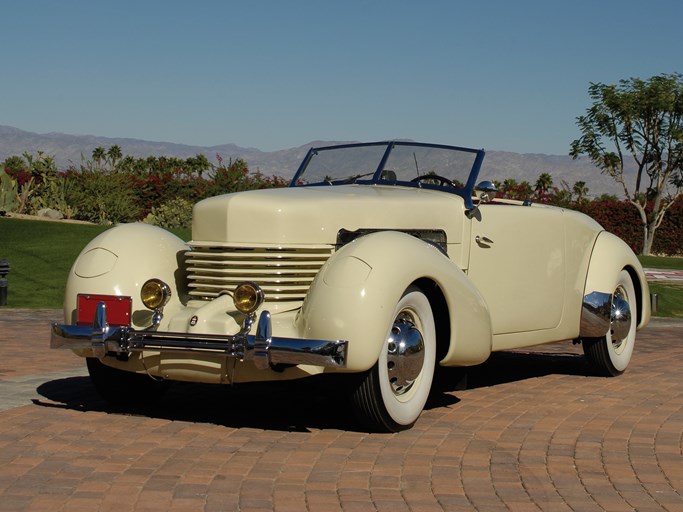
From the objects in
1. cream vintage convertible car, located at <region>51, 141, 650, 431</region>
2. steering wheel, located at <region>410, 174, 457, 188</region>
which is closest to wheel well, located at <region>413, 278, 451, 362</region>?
cream vintage convertible car, located at <region>51, 141, 650, 431</region>

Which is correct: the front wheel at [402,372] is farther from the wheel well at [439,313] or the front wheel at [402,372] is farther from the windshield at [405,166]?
the windshield at [405,166]

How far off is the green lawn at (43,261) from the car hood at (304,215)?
25.9 ft

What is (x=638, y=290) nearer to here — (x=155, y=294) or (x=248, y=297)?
(x=248, y=297)

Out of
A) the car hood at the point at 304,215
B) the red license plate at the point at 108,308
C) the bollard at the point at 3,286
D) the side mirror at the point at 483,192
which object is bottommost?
the bollard at the point at 3,286

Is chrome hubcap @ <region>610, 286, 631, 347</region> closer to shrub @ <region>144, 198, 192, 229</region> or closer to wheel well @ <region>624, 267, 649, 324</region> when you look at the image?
wheel well @ <region>624, 267, 649, 324</region>

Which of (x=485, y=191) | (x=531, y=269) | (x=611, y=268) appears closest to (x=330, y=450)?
(x=485, y=191)

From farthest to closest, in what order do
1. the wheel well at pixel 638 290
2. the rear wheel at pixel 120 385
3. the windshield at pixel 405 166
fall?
the wheel well at pixel 638 290 → the windshield at pixel 405 166 → the rear wheel at pixel 120 385

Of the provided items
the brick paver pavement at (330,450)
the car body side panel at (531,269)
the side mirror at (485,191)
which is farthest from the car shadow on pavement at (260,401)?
the side mirror at (485,191)

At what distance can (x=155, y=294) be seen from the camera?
643 centimetres

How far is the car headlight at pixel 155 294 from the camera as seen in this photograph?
6.39m

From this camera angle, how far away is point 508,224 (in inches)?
306

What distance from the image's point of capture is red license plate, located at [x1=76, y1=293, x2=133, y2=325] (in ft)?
21.2

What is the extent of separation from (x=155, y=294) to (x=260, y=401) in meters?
1.23

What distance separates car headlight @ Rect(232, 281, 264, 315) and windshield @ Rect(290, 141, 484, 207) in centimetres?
220
